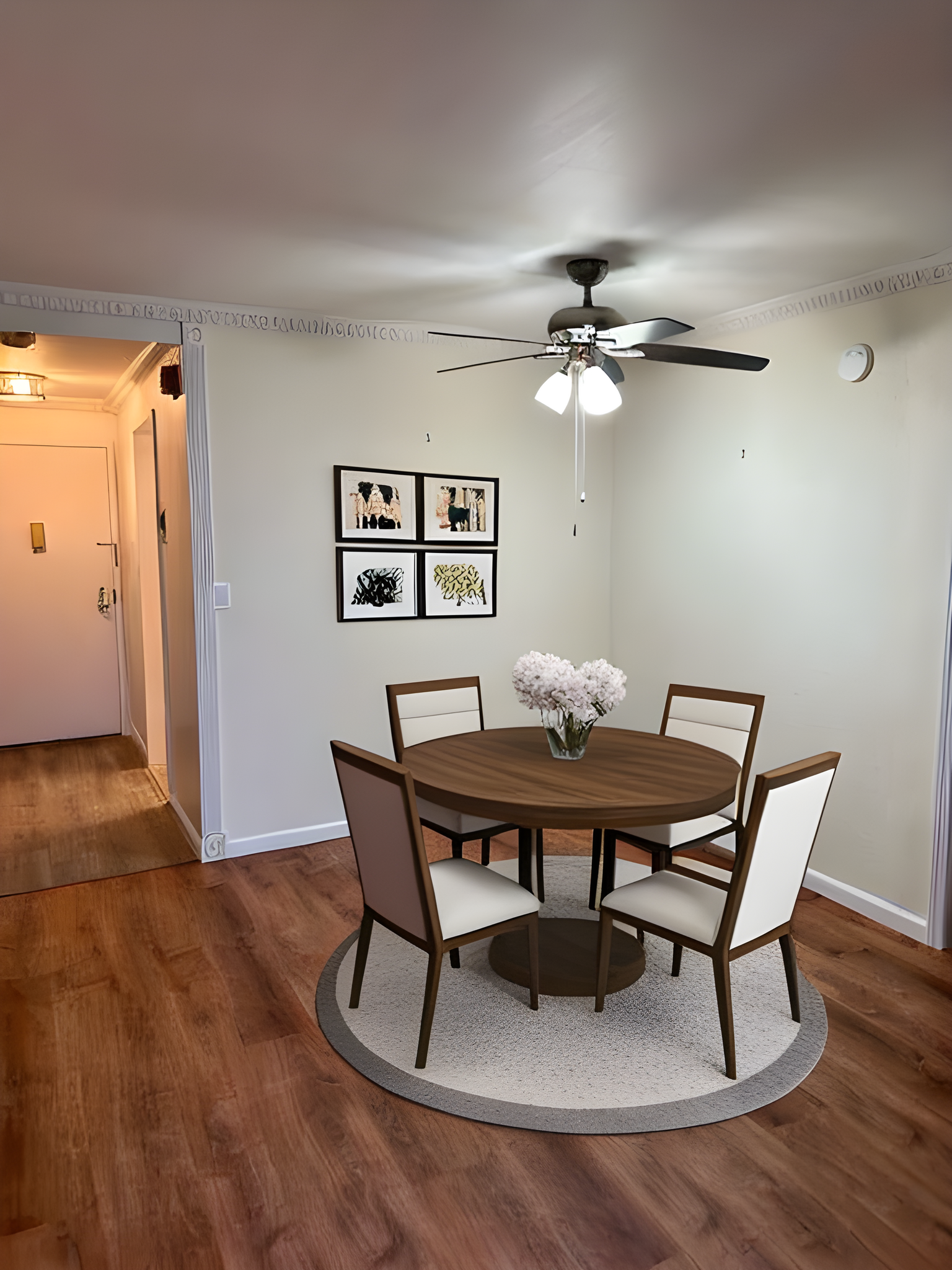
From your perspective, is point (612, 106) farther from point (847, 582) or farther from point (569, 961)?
point (569, 961)

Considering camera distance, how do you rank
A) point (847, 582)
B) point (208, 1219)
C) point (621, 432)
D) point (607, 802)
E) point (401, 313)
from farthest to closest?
point (621, 432)
point (401, 313)
point (847, 582)
point (607, 802)
point (208, 1219)

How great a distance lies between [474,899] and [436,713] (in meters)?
1.21

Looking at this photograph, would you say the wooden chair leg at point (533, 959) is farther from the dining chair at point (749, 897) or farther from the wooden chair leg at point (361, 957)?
the wooden chair leg at point (361, 957)

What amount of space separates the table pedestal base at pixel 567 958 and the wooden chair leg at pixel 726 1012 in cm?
53

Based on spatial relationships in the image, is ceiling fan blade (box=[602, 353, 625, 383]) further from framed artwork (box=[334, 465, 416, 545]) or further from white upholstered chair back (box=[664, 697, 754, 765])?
framed artwork (box=[334, 465, 416, 545])

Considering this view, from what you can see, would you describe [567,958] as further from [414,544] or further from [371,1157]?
[414,544]

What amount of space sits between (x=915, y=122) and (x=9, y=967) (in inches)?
149

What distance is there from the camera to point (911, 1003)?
2.77m

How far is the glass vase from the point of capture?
9.57 feet

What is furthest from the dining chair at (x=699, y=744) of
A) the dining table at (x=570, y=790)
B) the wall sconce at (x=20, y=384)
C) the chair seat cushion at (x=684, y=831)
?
the wall sconce at (x=20, y=384)

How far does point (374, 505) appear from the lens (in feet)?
14.0

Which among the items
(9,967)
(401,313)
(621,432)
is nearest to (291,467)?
(401,313)

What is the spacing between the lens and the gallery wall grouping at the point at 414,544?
4.22m

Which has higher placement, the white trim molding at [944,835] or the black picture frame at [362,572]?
the black picture frame at [362,572]
